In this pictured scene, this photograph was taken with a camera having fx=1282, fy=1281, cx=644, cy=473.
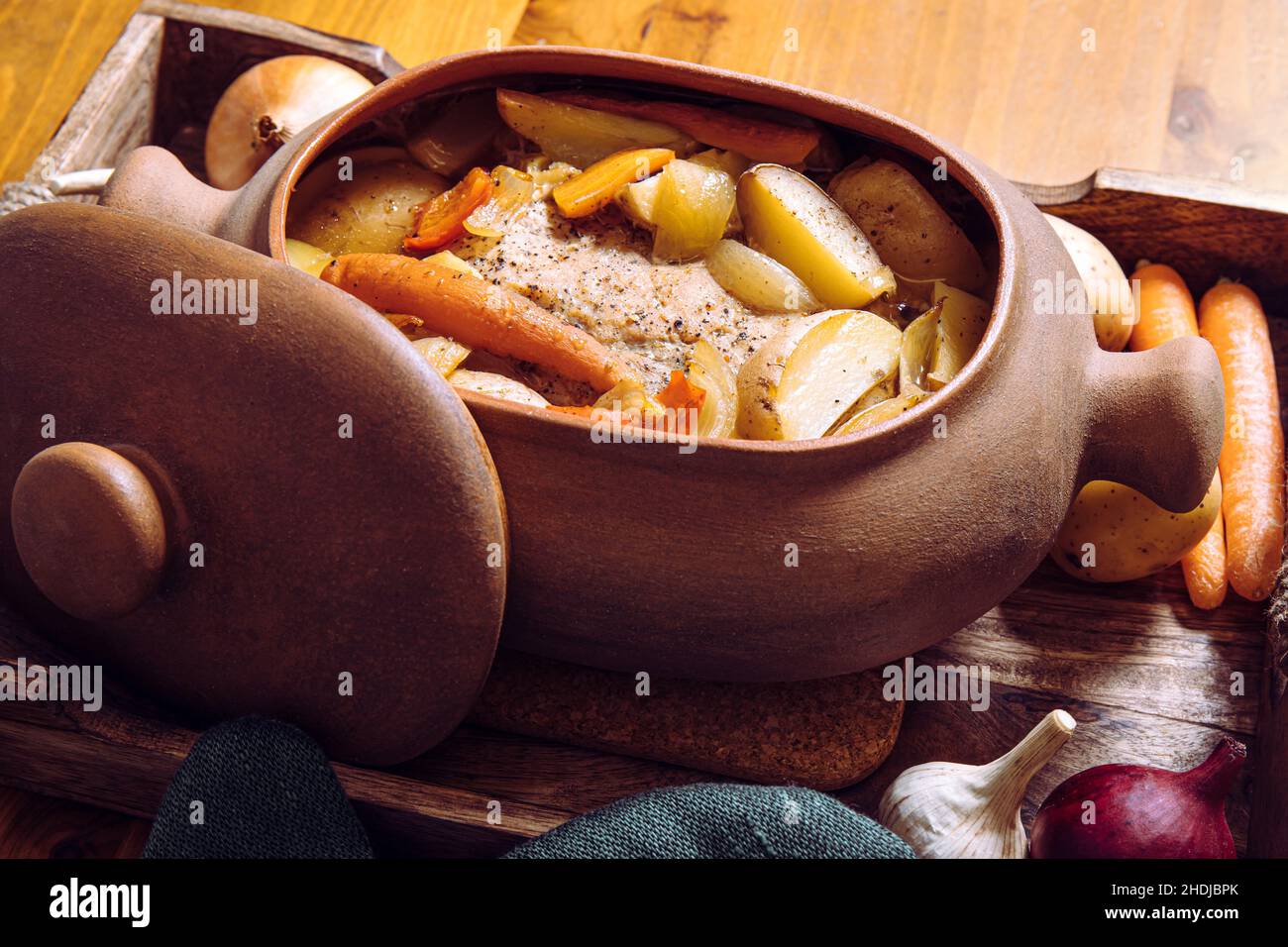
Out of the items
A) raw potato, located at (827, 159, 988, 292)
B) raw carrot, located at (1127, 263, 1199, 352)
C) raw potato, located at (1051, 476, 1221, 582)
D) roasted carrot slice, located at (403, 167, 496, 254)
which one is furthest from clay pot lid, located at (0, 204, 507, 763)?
raw carrot, located at (1127, 263, 1199, 352)

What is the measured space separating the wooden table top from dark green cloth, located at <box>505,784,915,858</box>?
4.66ft

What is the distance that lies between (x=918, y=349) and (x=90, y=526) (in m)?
0.96

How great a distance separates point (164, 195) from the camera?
167 centimetres

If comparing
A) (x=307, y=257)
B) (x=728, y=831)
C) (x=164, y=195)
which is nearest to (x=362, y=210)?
(x=307, y=257)

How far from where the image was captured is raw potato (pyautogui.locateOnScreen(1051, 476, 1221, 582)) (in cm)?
167

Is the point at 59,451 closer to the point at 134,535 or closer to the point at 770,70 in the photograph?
the point at 134,535

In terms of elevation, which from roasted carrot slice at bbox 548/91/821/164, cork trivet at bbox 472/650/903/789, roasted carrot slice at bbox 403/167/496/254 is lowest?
cork trivet at bbox 472/650/903/789

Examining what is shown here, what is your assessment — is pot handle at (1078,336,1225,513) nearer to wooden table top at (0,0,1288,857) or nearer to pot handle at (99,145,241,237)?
wooden table top at (0,0,1288,857)

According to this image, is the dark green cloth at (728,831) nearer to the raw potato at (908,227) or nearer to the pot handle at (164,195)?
the raw potato at (908,227)

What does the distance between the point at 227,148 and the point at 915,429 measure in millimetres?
1327

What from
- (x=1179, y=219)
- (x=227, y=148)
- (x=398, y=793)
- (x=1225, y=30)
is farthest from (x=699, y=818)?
(x=1225, y=30)

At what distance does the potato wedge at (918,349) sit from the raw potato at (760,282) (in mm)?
134

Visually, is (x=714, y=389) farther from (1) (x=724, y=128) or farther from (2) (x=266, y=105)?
(2) (x=266, y=105)

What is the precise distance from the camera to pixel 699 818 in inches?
54.6
